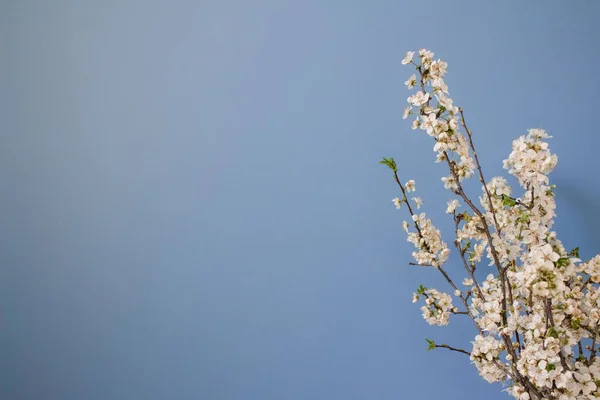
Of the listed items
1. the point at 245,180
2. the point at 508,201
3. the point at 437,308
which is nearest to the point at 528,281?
the point at 508,201

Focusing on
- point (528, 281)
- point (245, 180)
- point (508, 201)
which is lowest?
point (528, 281)

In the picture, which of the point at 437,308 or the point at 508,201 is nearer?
the point at 508,201

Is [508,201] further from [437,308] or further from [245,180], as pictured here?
[245,180]

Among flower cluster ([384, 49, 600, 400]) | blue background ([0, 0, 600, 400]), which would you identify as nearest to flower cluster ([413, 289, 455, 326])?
flower cluster ([384, 49, 600, 400])

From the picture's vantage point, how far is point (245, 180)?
1733 mm

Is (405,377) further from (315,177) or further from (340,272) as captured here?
(315,177)

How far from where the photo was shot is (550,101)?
59.7 inches

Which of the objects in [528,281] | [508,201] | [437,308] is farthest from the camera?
[437,308]

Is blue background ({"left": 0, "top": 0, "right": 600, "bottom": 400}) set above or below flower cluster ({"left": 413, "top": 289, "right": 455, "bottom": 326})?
above

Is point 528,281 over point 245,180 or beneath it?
beneath

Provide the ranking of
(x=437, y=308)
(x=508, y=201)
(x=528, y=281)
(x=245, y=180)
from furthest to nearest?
(x=245, y=180), (x=437, y=308), (x=508, y=201), (x=528, y=281)

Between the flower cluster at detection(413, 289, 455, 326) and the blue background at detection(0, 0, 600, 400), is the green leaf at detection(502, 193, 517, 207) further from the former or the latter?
the blue background at detection(0, 0, 600, 400)

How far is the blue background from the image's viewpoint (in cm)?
156

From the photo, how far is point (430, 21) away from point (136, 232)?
1.03m
